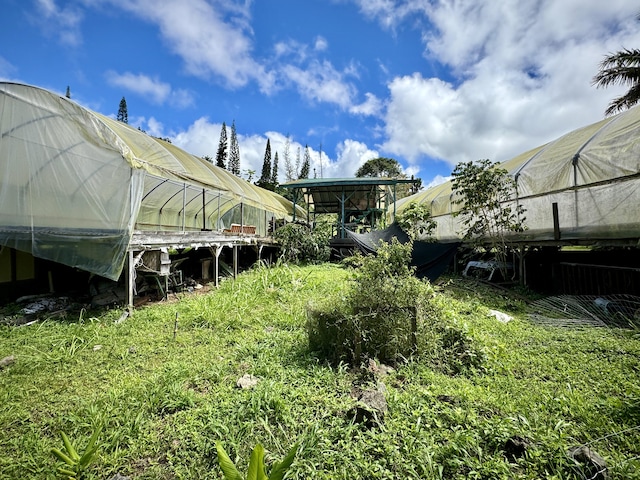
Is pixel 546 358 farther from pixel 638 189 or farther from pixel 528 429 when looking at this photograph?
pixel 638 189

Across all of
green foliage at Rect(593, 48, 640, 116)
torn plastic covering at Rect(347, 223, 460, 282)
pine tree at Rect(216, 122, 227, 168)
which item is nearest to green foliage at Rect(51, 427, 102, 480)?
torn plastic covering at Rect(347, 223, 460, 282)

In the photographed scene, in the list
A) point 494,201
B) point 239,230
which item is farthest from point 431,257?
point 239,230

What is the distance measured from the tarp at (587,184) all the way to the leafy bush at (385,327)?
3.78 meters

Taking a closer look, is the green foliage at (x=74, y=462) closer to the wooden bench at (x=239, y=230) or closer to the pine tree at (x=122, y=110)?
the wooden bench at (x=239, y=230)

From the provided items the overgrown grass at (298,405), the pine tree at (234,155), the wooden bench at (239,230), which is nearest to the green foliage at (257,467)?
the overgrown grass at (298,405)

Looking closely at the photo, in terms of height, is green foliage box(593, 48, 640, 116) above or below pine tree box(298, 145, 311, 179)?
below

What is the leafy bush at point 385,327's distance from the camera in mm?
2732

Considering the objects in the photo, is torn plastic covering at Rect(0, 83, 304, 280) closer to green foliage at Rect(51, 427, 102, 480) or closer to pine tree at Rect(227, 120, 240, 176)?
green foliage at Rect(51, 427, 102, 480)

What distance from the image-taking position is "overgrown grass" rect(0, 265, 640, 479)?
1591 millimetres

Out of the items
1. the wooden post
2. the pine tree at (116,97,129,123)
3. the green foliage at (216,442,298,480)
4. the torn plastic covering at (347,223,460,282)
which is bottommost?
the green foliage at (216,442,298,480)

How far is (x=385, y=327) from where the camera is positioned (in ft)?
9.04

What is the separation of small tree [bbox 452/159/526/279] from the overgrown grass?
3274 mm

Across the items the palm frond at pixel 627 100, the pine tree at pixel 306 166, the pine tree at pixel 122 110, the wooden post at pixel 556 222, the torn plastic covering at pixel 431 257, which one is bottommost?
the torn plastic covering at pixel 431 257

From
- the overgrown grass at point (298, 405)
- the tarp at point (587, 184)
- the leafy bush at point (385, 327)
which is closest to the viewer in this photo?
the overgrown grass at point (298, 405)
